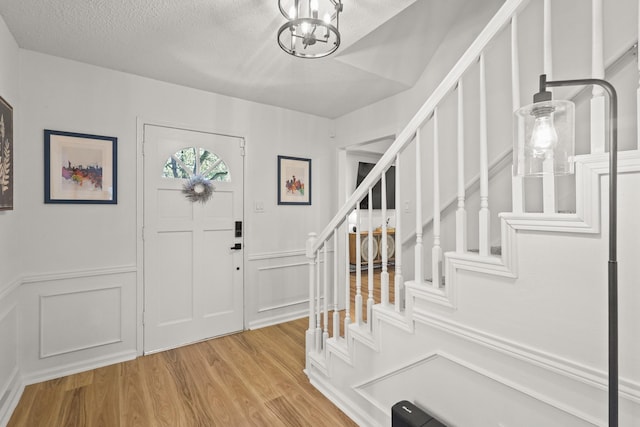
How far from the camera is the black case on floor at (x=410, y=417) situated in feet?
4.58

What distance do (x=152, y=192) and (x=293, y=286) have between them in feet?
5.96

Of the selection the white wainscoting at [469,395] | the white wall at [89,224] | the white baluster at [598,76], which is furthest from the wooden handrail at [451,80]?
the white wall at [89,224]

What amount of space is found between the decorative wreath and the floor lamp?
8.72ft

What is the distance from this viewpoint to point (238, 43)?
219 cm

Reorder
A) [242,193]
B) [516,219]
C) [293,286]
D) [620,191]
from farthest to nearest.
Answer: [293,286]
[242,193]
[516,219]
[620,191]

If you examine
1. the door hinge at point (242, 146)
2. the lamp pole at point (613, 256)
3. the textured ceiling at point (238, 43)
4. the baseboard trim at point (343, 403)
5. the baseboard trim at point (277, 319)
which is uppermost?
the textured ceiling at point (238, 43)

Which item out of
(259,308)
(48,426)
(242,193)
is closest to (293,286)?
(259,308)

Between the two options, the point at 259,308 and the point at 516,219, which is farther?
the point at 259,308

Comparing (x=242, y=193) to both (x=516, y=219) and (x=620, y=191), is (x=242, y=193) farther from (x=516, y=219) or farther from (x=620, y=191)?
(x=620, y=191)

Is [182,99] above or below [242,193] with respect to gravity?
above

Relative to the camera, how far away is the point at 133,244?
8.73 ft

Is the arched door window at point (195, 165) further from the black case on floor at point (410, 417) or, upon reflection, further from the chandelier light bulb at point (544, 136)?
the chandelier light bulb at point (544, 136)

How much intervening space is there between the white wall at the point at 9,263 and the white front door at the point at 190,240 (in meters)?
0.82

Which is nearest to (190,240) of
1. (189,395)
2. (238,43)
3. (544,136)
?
(189,395)
